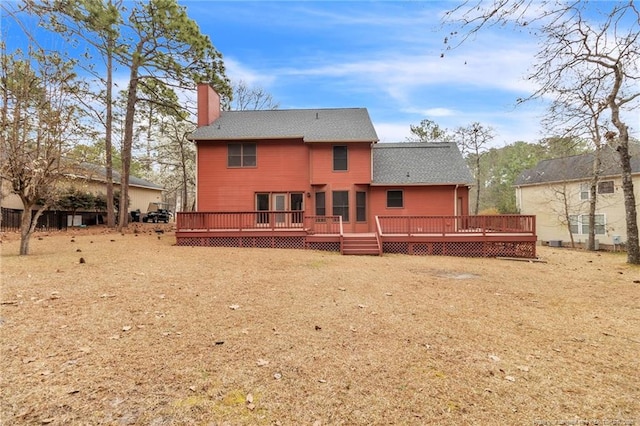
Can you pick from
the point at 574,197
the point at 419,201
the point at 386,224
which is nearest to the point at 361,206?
the point at 386,224

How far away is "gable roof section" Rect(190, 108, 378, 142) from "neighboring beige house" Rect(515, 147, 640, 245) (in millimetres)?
15167

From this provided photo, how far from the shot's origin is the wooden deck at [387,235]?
1318 cm

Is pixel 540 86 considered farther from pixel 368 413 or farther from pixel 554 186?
pixel 554 186

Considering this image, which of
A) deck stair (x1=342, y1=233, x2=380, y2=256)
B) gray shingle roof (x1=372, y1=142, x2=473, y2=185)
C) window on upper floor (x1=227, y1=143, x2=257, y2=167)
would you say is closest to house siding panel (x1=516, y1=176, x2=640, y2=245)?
gray shingle roof (x1=372, y1=142, x2=473, y2=185)

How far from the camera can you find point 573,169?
2477 cm

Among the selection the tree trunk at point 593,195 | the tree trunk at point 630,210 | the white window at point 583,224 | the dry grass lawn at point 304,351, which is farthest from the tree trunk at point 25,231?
the white window at point 583,224

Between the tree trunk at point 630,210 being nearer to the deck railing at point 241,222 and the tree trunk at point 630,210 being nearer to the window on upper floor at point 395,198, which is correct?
the window on upper floor at point 395,198

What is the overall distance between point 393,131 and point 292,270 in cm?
3432

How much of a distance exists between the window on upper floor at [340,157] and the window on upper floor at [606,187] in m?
19.5

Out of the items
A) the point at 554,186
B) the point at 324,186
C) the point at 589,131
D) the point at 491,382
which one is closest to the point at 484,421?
the point at 491,382

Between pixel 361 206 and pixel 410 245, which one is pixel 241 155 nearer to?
pixel 361 206

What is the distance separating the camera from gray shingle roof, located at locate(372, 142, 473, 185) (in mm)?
16141

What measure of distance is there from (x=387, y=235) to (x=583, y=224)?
1966 cm

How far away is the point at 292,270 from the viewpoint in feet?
28.2
